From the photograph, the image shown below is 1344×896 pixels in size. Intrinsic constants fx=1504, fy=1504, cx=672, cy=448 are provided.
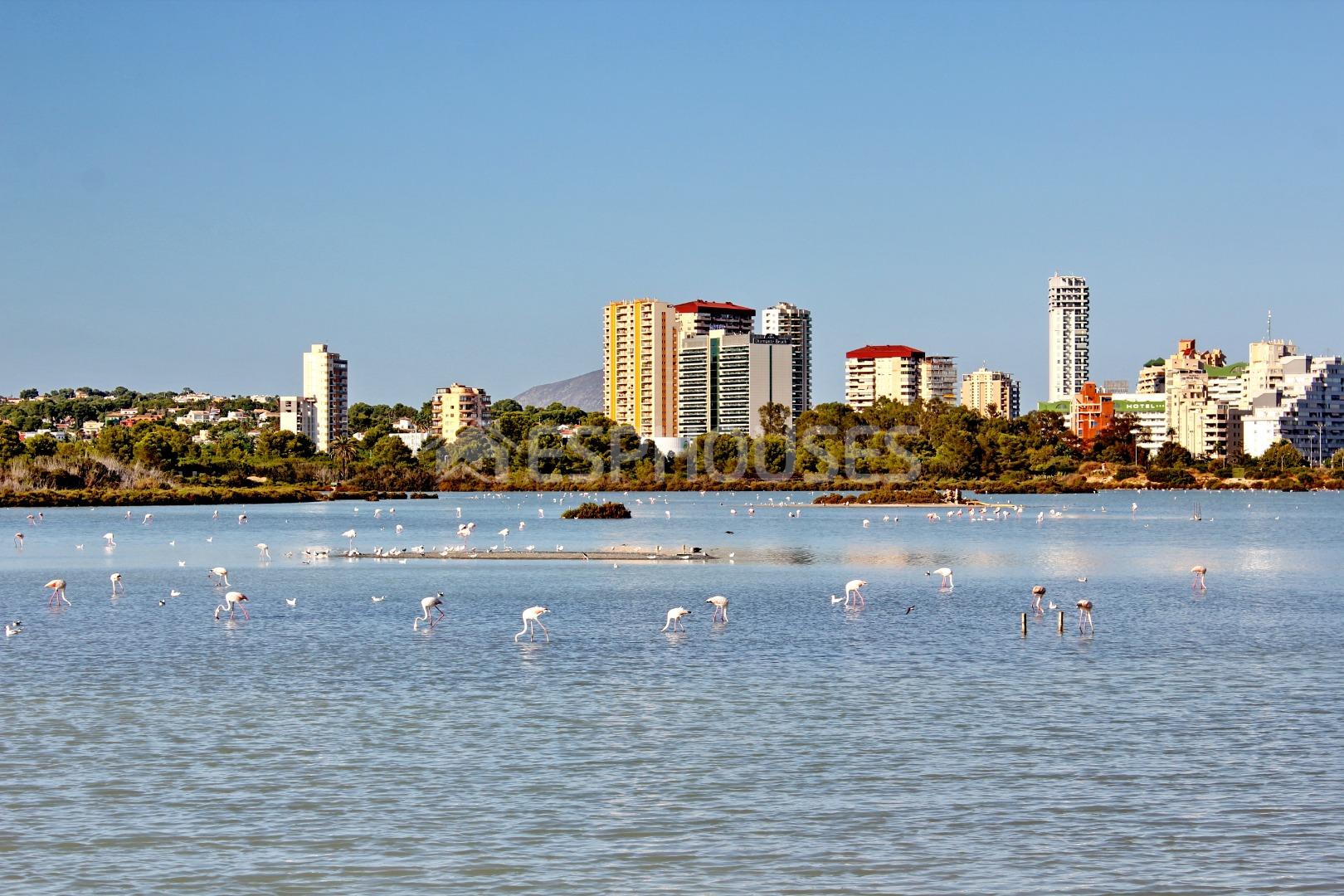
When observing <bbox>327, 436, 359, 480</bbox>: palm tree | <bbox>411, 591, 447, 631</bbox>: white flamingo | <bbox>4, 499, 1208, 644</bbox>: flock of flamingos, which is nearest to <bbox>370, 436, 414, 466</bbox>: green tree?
<bbox>327, 436, 359, 480</bbox>: palm tree

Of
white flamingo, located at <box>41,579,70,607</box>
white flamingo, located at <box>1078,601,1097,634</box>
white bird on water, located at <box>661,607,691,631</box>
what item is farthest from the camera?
white flamingo, located at <box>41,579,70,607</box>

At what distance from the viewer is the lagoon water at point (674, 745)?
15.2 meters

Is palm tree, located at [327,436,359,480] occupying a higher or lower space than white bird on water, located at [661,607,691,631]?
higher

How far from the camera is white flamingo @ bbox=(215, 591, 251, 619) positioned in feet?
123

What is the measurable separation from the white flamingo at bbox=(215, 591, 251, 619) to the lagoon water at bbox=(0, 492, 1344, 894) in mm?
536

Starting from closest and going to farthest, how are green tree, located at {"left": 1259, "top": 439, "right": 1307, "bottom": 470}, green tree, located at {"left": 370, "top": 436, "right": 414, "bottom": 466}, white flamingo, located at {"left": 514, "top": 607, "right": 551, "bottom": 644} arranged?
white flamingo, located at {"left": 514, "top": 607, "right": 551, "bottom": 644}, green tree, located at {"left": 370, "top": 436, "right": 414, "bottom": 466}, green tree, located at {"left": 1259, "top": 439, "right": 1307, "bottom": 470}

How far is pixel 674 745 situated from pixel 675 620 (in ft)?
50.3

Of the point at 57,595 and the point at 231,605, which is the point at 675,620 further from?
the point at 57,595

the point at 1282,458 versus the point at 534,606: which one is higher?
the point at 1282,458

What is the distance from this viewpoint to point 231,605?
1565 inches

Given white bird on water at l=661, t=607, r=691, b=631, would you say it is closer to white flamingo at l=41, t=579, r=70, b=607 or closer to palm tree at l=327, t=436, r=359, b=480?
white flamingo at l=41, t=579, r=70, b=607

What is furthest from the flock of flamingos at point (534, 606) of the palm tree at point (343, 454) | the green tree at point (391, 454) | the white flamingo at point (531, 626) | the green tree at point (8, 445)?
the green tree at point (391, 454)

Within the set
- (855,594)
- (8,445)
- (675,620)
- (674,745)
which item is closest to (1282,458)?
(8,445)

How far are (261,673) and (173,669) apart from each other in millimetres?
1916
